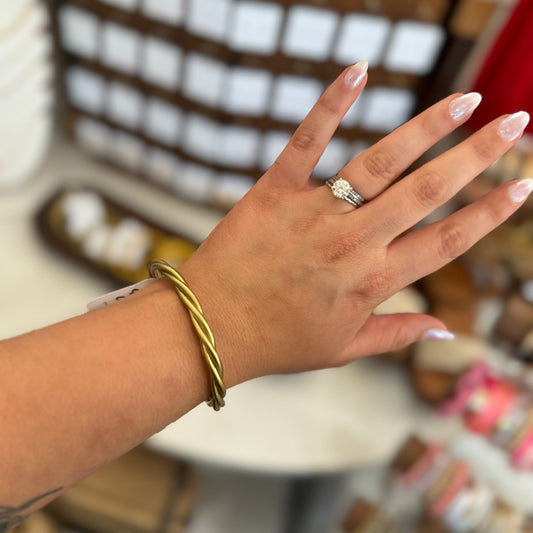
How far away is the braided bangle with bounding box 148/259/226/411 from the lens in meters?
0.37

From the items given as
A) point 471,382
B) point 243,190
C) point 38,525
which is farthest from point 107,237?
point 471,382

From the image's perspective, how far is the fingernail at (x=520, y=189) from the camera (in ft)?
1.27

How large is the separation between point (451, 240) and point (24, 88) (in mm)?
771

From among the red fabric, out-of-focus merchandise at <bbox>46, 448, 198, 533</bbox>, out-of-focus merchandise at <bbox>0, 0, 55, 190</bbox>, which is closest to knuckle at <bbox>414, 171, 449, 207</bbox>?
the red fabric

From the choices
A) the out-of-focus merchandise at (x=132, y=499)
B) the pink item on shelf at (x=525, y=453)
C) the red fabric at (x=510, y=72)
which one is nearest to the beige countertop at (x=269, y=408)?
the pink item on shelf at (x=525, y=453)

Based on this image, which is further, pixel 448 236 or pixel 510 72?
pixel 510 72

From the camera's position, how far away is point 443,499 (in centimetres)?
74

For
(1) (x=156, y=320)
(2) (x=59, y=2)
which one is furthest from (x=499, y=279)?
(2) (x=59, y=2)

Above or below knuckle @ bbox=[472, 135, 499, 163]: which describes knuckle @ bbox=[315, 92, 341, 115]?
below

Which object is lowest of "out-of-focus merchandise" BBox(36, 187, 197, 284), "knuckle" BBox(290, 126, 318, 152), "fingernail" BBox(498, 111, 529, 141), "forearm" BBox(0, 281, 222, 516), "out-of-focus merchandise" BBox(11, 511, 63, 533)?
"out-of-focus merchandise" BBox(11, 511, 63, 533)

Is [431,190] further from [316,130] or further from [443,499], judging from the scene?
[443,499]

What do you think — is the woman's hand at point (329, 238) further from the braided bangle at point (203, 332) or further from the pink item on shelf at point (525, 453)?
the pink item on shelf at point (525, 453)

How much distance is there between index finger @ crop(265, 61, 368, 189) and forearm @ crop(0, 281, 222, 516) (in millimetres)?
119

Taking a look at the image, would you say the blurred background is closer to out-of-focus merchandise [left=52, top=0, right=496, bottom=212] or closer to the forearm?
out-of-focus merchandise [left=52, top=0, right=496, bottom=212]
